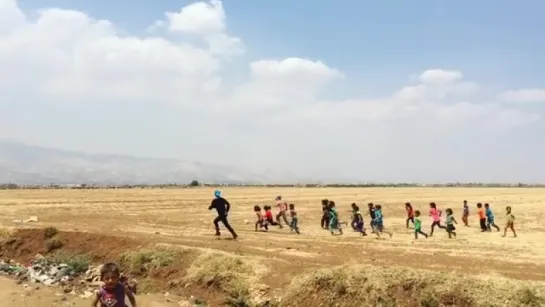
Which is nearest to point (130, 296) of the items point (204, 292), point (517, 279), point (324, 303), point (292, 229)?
point (324, 303)

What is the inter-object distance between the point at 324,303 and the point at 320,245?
7.00 metres

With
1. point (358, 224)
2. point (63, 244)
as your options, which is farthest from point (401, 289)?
point (63, 244)

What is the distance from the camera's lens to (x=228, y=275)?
1545cm

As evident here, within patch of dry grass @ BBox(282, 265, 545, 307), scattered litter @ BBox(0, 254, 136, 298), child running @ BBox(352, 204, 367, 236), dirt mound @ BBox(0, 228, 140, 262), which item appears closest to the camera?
patch of dry grass @ BBox(282, 265, 545, 307)

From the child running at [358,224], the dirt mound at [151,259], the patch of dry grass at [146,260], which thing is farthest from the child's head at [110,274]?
the child running at [358,224]

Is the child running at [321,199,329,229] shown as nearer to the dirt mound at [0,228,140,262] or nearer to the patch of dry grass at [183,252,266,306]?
the dirt mound at [0,228,140,262]

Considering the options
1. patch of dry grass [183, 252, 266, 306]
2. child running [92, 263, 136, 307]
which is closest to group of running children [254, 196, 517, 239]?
patch of dry grass [183, 252, 266, 306]

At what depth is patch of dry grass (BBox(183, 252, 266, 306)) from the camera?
14.6m

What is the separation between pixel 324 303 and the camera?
13383 millimetres

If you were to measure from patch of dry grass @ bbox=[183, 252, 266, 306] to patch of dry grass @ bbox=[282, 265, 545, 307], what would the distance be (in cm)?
126

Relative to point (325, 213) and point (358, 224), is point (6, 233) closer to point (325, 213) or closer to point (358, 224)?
point (325, 213)

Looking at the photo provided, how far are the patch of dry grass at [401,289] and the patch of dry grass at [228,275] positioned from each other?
1.26 metres

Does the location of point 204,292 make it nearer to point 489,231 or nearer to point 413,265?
point 413,265

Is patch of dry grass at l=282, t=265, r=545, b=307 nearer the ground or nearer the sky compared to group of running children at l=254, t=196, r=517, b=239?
nearer the ground
